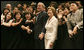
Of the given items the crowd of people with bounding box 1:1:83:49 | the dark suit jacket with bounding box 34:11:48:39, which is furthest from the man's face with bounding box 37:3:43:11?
the dark suit jacket with bounding box 34:11:48:39

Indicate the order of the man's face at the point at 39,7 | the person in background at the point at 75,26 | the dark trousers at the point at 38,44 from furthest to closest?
the man's face at the point at 39,7
the dark trousers at the point at 38,44
the person in background at the point at 75,26

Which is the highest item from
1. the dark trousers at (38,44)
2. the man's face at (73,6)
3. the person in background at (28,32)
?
the man's face at (73,6)

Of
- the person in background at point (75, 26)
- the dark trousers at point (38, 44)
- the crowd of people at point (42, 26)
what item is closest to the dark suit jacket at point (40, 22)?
the crowd of people at point (42, 26)

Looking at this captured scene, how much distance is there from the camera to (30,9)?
8.83 m

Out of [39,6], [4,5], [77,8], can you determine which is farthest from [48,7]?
[4,5]

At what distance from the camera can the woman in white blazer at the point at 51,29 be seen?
27.2ft

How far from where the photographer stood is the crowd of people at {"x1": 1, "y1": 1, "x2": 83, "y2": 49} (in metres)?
8.24

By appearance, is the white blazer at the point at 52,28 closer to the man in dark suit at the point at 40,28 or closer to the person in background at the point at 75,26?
Answer: the man in dark suit at the point at 40,28

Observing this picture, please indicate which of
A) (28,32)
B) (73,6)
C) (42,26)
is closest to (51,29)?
(42,26)

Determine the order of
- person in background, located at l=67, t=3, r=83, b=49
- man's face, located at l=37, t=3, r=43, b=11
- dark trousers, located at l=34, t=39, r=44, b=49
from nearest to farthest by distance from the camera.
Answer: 1. person in background, located at l=67, t=3, r=83, b=49
2. dark trousers, located at l=34, t=39, r=44, b=49
3. man's face, located at l=37, t=3, r=43, b=11

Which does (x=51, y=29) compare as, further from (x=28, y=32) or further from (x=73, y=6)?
(x=73, y=6)

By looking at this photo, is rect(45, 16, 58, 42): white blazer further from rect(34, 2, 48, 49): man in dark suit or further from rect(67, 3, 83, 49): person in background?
rect(67, 3, 83, 49): person in background

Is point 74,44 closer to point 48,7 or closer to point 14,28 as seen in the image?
point 48,7

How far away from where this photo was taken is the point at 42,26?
8578mm
